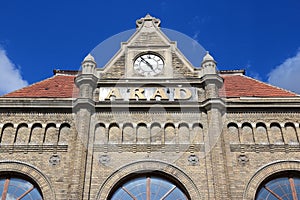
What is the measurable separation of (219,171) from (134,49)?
8344 millimetres

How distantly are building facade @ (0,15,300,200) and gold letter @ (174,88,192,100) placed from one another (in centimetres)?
6

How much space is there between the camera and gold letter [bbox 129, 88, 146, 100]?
19422 millimetres

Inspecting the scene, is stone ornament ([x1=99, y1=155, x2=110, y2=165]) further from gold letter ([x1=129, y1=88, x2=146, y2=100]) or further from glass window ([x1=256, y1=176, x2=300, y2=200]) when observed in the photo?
glass window ([x1=256, y1=176, x2=300, y2=200])

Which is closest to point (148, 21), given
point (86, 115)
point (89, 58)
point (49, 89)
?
point (89, 58)

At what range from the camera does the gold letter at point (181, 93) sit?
19.5 metres

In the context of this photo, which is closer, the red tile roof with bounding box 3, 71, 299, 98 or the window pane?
the window pane

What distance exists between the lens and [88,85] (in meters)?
19.7

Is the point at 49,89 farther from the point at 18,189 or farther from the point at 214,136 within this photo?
the point at 214,136

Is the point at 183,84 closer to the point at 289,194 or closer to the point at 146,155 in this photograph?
the point at 146,155

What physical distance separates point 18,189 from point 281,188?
Answer: 11.0m

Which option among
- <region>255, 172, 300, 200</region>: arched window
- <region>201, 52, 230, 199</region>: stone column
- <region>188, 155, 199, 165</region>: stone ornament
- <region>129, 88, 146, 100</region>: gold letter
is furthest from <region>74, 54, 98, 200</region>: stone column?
<region>255, 172, 300, 200</region>: arched window

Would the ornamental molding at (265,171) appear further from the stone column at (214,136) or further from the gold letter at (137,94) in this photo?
the gold letter at (137,94)

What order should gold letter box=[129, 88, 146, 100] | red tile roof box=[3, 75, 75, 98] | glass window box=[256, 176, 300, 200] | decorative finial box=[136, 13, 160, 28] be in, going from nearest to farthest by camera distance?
glass window box=[256, 176, 300, 200] → gold letter box=[129, 88, 146, 100] → red tile roof box=[3, 75, 75, 98] → decorative finial box=[136, 13, 160, 28]

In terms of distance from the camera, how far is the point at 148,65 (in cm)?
2131
